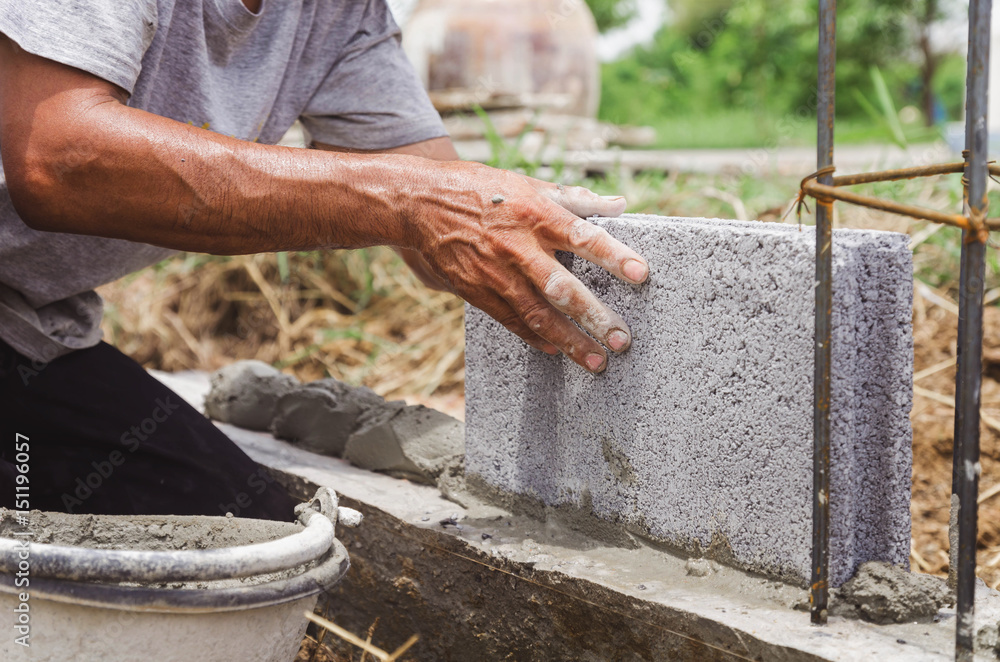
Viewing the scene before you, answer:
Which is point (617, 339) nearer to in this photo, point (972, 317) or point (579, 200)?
point (579, 200)

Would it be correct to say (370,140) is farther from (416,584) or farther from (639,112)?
(639,112)

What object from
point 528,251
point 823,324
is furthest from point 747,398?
point 528,251

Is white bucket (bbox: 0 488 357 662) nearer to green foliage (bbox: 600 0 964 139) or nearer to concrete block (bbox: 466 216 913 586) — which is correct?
concrete block (bbox: 466 216 913 586)

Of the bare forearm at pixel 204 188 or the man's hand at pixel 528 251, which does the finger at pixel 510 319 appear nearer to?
the man's hand at pixel 528 251

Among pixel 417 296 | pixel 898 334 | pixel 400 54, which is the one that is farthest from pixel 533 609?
pixel 417 296

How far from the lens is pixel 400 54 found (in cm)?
248

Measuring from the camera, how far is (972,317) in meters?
1.11

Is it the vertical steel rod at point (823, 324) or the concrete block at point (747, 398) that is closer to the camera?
the vertical steel rod at point (823, 324)

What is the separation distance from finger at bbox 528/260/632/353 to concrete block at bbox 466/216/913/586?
40 millimetres

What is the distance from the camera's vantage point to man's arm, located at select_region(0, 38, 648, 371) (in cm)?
152

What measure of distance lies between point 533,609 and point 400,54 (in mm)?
1598

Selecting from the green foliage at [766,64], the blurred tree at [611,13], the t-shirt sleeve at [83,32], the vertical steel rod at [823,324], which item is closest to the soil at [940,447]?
the vertical steel rod at [823,324]

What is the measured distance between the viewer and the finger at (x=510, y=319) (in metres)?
1.65

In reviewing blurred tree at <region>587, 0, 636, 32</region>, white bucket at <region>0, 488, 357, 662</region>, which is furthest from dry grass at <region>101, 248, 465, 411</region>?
blurred tree at <region>587, 0, 636, 32</region>
